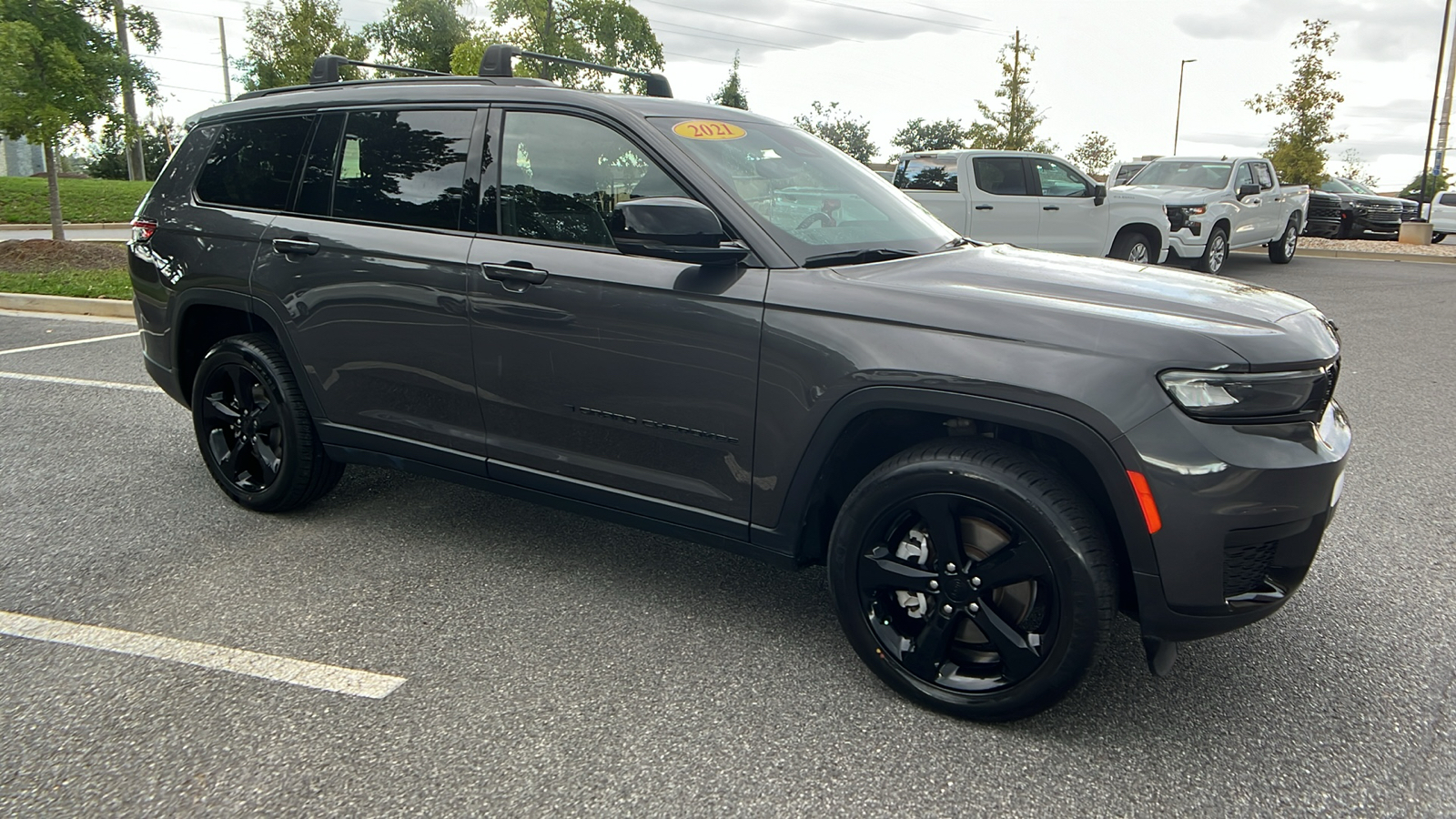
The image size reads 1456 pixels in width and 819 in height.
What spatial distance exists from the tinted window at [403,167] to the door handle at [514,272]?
0.29 metres

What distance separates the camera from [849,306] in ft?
9.48

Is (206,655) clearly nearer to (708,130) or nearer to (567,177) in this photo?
(567,177)

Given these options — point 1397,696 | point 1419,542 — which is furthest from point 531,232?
point 1419,542

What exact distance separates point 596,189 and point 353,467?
256 cm

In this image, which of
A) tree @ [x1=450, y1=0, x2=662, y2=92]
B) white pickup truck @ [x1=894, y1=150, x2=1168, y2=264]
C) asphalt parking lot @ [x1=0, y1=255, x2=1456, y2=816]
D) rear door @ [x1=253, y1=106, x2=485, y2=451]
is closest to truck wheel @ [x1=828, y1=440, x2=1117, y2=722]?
asphalt parking lot @ [x1=0, y1=255, x2=1456, y2=816]

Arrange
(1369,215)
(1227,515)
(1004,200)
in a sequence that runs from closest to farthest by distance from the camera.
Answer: (1227,515)
(1004,200)
(1369,215)

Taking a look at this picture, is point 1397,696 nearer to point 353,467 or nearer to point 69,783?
point 69,783

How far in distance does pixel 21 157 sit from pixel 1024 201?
6234 inches

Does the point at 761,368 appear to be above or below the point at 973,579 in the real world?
above

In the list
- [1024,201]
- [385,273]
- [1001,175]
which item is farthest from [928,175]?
[385,273]

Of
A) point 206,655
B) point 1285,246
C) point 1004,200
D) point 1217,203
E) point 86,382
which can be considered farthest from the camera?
point 1285,246

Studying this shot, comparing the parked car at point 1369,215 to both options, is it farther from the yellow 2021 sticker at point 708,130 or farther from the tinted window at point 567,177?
the tinted window at point 567,177

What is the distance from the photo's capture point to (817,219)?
3.36m

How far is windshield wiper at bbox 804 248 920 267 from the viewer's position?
10.3 feet
